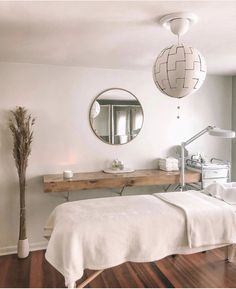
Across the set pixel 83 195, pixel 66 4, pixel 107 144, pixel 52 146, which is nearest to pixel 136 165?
pixel 107 144

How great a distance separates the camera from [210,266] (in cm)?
283

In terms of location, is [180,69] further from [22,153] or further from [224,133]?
[22,153]

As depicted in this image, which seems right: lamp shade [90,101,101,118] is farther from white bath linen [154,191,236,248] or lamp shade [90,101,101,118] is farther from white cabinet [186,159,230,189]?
white bath linen [154,191,236,248]

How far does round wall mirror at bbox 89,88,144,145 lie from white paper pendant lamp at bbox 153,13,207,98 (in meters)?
1.72

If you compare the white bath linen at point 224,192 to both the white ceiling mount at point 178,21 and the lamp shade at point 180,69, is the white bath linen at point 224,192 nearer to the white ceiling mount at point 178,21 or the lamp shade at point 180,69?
the lamp shade at point 180,69

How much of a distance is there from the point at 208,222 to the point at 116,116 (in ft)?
6.19

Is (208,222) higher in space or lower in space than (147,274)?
higher

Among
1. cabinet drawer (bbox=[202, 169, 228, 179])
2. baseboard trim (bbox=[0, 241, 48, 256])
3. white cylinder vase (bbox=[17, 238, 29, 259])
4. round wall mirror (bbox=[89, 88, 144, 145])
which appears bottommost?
baseboard trim (bbox=[0, 241, 48, 256])

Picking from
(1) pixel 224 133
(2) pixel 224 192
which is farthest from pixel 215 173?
(2) pixel 224 192

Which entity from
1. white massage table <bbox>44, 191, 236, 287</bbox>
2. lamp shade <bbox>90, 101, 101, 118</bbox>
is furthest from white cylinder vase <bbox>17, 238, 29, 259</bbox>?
lamp shade <bbox>90, 101, 101, 118</bbox>

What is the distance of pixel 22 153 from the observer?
302cm

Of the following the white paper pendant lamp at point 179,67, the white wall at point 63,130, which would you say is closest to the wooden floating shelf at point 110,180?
the white wall at point 63,130

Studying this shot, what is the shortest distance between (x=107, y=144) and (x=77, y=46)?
143 centimetres

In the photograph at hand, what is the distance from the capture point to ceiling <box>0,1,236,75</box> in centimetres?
170
